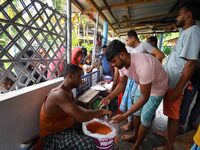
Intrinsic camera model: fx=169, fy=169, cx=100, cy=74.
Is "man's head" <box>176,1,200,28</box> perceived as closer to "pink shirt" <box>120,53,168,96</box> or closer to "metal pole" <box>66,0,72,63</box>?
"pink shirt" <box>120,53,168,96</box>

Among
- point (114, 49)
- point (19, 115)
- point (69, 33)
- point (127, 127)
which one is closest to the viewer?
point (114, 49)

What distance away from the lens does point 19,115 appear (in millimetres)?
1767

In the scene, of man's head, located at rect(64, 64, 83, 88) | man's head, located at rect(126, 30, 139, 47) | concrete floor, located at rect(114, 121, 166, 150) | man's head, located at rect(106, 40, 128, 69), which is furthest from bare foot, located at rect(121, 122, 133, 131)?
man's head, located at rect(106, 40, 128, 69)

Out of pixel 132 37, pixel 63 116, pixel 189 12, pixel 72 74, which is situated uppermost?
pixel 189 12

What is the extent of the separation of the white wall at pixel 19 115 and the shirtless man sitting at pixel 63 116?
0.61 ft

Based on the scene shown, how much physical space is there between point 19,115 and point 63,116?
0.46 m

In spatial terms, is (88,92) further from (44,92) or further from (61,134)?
(61,134)

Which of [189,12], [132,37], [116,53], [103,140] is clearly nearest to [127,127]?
[103,140]

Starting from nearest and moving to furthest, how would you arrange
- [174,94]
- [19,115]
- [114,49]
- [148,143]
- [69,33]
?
[114,49] → [19,115] → [174,94] → [148,143] → [69,33]

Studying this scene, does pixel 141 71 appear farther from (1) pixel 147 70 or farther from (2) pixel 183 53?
(2) pixel 183 53

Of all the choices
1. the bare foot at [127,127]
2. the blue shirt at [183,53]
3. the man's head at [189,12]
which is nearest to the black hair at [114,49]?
the blue shirt at [183,53]

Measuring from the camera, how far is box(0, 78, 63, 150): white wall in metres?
1.58

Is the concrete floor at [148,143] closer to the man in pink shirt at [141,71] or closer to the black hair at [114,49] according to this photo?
the man in pink shirt at [141,71]

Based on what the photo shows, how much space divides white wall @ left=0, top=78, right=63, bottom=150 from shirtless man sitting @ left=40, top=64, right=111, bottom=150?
19 cm
